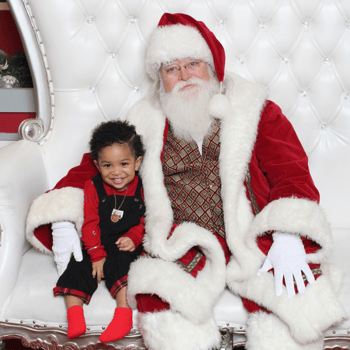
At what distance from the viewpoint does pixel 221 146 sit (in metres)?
1.40

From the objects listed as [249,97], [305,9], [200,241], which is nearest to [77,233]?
[200,241]

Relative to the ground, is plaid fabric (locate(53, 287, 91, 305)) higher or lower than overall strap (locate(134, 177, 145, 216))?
lower

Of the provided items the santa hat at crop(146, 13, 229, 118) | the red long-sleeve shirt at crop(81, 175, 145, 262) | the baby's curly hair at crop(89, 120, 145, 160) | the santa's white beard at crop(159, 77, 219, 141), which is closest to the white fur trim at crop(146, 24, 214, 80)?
the santa hat at crop(146, 13, 229, 118)

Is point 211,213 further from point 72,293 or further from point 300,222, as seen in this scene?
point 72,293

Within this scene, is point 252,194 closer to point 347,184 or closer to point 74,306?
point 347,184

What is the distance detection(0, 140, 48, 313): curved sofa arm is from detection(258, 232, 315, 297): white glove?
88 cm

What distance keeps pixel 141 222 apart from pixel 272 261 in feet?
1.77

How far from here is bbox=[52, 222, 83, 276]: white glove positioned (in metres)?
1.30

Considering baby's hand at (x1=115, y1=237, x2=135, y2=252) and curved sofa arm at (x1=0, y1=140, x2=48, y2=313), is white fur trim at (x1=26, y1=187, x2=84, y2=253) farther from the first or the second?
baby's hand at (x1=115, y1=237, x2=135, y2=252)

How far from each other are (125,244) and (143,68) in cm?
86

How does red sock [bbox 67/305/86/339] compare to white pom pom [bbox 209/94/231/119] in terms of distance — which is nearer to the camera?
red sock [bbox 67/305/86/339]

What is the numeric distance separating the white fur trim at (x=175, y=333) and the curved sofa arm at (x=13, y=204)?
51 cm

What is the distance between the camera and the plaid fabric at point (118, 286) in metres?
1.20

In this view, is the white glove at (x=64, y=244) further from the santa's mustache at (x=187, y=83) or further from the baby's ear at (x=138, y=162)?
the santa's mustache at (x=187, y=83)
